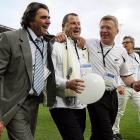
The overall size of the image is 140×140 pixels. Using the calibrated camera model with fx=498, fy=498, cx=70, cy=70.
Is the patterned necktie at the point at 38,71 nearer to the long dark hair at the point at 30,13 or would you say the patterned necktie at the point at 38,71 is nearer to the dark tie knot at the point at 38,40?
the dark tie knot at the point at 38,40

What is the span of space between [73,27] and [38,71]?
44.4 inches

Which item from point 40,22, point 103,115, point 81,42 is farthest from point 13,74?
point 103,115

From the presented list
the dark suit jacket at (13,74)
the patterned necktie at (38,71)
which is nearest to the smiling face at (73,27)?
the patterned necktie at (38,71)

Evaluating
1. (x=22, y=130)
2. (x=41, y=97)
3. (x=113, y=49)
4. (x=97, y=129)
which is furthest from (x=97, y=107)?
(x=22, y=130)

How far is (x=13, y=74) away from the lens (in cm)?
549

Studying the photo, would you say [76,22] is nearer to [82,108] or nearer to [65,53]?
[65,53]

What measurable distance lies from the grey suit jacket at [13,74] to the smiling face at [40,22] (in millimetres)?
345

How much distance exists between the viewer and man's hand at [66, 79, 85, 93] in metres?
5.87

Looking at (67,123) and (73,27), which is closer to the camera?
(67,123)

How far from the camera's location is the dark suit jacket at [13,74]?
5445mm

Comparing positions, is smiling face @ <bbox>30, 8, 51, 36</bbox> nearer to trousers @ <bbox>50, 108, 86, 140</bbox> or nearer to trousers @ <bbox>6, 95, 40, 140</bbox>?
trousers @ <bbox>6, 95, 40, 140</bbox>

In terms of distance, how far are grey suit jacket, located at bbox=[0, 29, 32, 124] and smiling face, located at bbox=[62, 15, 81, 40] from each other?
1.18 meters

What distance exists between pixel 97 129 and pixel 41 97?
1.41m

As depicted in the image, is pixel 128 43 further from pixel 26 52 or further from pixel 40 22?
pixel 26 52
